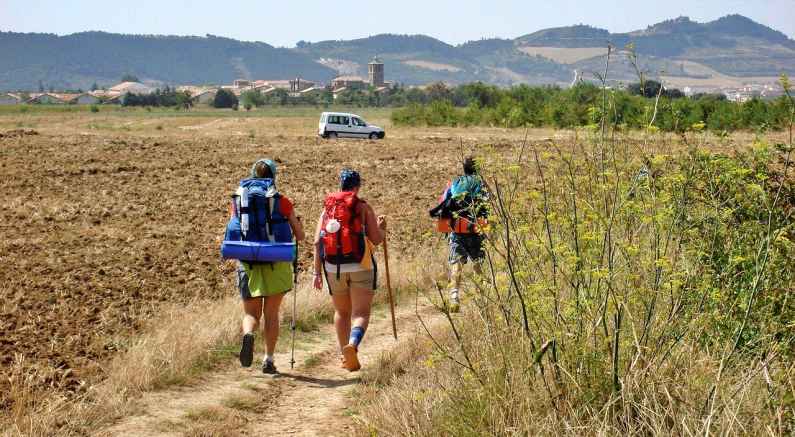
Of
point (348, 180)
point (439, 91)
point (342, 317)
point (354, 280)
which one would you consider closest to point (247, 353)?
point (342, 317)

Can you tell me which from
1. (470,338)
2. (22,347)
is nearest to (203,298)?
(22,347)

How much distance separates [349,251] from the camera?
25.8 feet

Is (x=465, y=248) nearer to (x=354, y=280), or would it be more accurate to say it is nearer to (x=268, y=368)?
(x=354, y=280)

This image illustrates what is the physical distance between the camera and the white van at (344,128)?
155 ft

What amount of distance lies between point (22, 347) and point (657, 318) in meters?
6.09

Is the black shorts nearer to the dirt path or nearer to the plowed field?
the dirt path

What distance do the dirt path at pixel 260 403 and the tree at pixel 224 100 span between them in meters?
147

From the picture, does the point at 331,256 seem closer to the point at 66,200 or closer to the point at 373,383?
the point at 373,383

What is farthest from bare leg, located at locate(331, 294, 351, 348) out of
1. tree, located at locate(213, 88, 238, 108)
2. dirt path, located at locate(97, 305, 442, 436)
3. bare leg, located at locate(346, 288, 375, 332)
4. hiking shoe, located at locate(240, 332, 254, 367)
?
tree, located at locate(213, 88, 238, 108)

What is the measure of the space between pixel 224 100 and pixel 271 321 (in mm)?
150488

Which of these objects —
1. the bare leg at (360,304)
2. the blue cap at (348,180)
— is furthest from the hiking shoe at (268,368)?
the blue cap at (348,180)

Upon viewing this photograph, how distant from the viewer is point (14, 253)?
46.8ft

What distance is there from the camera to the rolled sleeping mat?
782cm

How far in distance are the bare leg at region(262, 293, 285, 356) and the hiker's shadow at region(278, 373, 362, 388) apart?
0.27m
